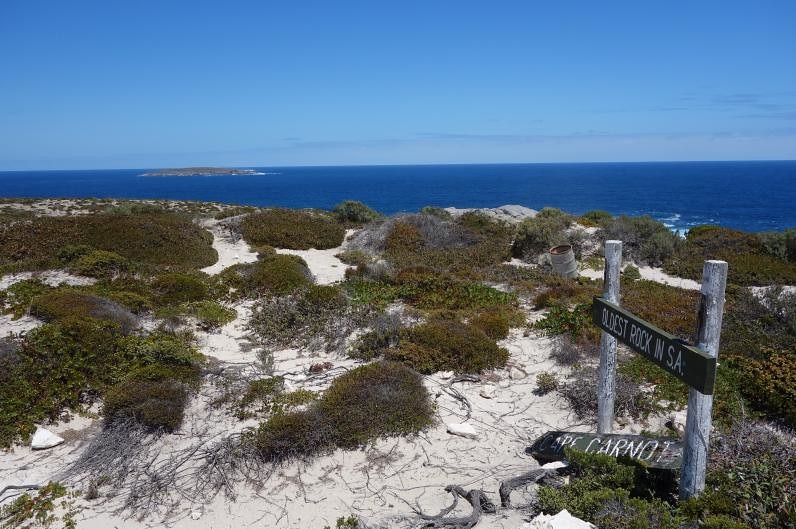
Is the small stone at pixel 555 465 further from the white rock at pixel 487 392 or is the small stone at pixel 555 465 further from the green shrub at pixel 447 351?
the green shrub at pixel 447 351

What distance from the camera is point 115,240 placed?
18.3m

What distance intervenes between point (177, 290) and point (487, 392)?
8.64m

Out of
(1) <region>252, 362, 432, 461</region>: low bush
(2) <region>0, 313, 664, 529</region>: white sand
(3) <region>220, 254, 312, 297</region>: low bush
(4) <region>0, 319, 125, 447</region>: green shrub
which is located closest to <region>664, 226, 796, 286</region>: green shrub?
(2) <region>0, 313, 664, 529</region>: white sand

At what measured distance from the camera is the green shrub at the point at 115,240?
17188 millimetres

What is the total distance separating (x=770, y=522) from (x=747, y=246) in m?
19.1

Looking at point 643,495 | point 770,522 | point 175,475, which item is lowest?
point 175,475

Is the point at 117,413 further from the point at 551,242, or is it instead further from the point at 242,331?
the point at 551,242

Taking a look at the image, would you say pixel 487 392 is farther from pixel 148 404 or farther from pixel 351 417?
pixel 148 404

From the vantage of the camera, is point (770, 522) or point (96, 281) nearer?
point (770, 522)

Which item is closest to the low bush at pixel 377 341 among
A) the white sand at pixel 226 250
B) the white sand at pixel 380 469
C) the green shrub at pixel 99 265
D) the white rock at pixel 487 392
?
the white sand at pixel 380 469

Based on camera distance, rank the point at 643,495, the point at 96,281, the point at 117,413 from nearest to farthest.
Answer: the point at 643,495
the point at 117,413
the point at 96,281

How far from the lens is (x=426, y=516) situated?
541 centimetres

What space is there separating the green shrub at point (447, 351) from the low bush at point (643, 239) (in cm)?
1215

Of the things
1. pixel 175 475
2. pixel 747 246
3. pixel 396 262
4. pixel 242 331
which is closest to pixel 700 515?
pixel 175 475
